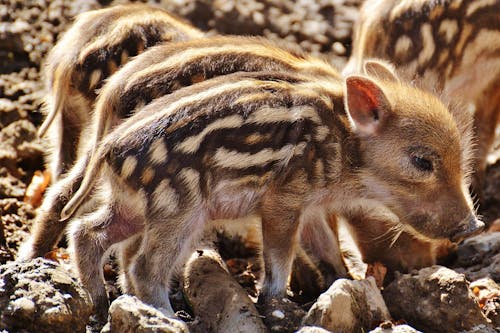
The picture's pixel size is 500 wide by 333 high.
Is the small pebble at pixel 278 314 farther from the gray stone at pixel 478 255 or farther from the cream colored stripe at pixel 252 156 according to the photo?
the gray stone at pixel 478 255

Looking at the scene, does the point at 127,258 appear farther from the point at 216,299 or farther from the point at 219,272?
the point at 216,299

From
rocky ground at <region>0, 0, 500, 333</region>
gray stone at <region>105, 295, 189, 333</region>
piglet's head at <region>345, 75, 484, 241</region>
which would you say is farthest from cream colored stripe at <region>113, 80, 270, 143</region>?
gray stone at <region>105, 295, 189, 333</region>

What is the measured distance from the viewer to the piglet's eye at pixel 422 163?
4121 mm

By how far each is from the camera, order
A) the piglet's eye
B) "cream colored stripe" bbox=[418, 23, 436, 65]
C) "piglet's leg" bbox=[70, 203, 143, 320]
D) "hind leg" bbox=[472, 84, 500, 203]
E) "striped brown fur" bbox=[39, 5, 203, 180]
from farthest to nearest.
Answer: "hind leg" bbox=[472, 84, 500, 203] → "cream colored stripe" bbox=[418, 23, 436, 65] → "striped brown fur" bbox=[39, 5, 203, 180] → the piglet's eye → "piglet's leg" bbox=[70, 203, 143, 320]

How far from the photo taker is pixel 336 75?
4367 millimetres

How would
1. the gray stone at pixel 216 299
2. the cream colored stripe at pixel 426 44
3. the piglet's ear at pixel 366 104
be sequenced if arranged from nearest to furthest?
the gray stone at pixel 216 299, the piglet's ear at pixel 366 104, the cream colored stripe at pixel 426 44

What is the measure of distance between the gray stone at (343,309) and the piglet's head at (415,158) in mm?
649

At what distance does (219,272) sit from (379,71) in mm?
1144

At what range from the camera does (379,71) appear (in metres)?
4.43

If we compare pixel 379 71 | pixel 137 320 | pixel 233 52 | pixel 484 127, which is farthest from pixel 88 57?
pixel 484 127

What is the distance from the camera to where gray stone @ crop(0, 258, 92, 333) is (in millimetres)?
3172

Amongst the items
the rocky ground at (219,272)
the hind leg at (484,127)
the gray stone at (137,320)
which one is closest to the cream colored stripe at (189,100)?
the rocky ground at (219,272)

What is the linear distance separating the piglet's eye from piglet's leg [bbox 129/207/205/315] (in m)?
0.90

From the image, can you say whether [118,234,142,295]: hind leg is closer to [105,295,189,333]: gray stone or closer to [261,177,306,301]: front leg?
[261,177,306,301]: front leg
